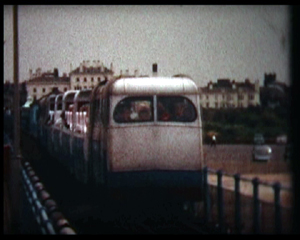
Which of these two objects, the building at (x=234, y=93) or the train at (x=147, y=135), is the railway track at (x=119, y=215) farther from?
the building at (x=234, y=93)

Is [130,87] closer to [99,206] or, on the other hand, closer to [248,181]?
[99,206]

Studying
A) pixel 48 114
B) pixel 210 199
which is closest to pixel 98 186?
pixel 210 199

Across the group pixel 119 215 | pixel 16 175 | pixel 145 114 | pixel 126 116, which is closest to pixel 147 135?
pixel 145 114

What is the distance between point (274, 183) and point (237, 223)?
4.14 ft

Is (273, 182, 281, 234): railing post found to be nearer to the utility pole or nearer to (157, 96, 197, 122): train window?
(157, 96, 197, 122): train window

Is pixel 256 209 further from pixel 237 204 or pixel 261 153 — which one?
pixel 237 204

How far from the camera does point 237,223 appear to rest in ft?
28.3

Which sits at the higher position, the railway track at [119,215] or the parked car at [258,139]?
the parked car at [258,139]

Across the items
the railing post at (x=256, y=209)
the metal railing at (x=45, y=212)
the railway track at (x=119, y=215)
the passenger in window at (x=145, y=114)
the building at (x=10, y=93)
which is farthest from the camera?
the passenger in window at (x=145, y=114)

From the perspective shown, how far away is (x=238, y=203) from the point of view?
28.7ft

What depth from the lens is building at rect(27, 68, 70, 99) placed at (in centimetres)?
945

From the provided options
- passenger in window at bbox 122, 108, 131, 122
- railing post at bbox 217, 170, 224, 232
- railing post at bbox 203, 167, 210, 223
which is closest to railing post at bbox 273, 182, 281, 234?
railing post at bbox 217, 170, 224, 232

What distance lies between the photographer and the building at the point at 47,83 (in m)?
9.45

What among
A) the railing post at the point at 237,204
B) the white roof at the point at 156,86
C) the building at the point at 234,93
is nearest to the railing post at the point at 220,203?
the railing post at the point at 237,204
